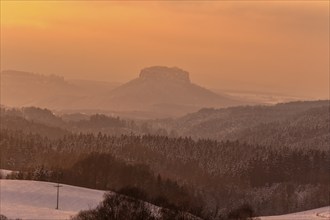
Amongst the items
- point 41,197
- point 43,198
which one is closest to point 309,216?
point 43,198

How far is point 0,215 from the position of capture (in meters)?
100

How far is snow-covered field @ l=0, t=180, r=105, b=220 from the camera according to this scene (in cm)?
12748

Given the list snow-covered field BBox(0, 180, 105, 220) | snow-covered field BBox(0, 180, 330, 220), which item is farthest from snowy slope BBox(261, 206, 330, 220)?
snow-covered field BBox(0, 180, 105, 220)

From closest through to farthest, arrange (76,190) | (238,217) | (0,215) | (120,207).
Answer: (120,207) → (238,217) → (0,215) → (76,190)

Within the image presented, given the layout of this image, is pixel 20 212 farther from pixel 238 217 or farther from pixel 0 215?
pixel 238 217

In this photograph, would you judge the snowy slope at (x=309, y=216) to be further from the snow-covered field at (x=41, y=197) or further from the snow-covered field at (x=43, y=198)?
the snow-covered field at (x=41, y=197)

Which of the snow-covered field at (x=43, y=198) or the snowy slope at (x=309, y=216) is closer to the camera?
the snow-covered field at (x=43, y=198)

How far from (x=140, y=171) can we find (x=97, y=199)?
53.4 meters

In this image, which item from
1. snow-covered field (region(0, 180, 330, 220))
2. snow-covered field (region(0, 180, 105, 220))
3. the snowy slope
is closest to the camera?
snow-covered field (region(0, 180, 330, 220))

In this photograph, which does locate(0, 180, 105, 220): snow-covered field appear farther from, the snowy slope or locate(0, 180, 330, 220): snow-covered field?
the snowy slope

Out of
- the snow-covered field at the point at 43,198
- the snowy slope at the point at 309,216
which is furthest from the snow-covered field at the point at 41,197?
the snowy slope at the point at 309,216

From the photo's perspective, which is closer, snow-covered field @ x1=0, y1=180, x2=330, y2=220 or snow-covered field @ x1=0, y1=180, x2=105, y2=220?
snow-covered field @ x1=0, y1=180, x2=330, y2=220

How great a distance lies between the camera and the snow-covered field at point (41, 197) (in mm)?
127481

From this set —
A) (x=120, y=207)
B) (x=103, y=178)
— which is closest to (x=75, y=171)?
(x=103, y=178)
